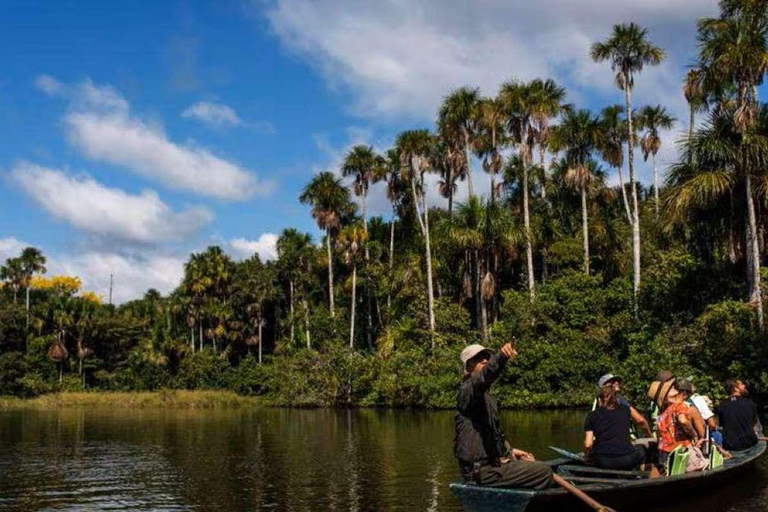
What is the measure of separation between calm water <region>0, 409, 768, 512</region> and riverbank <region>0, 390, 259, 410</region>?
1705 centimetres

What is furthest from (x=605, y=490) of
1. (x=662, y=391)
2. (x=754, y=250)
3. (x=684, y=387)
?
(x=754, y=250)

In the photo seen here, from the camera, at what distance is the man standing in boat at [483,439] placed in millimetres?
7938

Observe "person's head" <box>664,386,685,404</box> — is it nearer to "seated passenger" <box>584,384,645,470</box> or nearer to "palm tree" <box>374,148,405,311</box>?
"seated passenger" <box>584,384,645,470</box>

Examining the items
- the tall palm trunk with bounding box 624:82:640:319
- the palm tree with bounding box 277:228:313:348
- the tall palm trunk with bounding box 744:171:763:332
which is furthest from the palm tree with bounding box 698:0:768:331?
the palm tree with bounding box 277:228:313:348

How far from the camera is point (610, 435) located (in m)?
11.1

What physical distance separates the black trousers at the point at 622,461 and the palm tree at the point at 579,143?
30.1m

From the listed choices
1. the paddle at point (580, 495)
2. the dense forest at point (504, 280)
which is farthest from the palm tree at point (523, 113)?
the paddle at point (580, 495)

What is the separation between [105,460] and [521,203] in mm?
32976

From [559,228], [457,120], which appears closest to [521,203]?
[559,228]

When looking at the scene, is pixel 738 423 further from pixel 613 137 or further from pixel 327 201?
pixel 327 201

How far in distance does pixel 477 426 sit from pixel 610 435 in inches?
143

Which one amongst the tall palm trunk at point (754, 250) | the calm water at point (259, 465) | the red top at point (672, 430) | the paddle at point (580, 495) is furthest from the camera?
the tall palm trunk at point (754, 250)

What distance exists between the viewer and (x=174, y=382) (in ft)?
194

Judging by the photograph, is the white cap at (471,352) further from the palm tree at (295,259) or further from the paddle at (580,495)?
the palm tree at (295,259)
